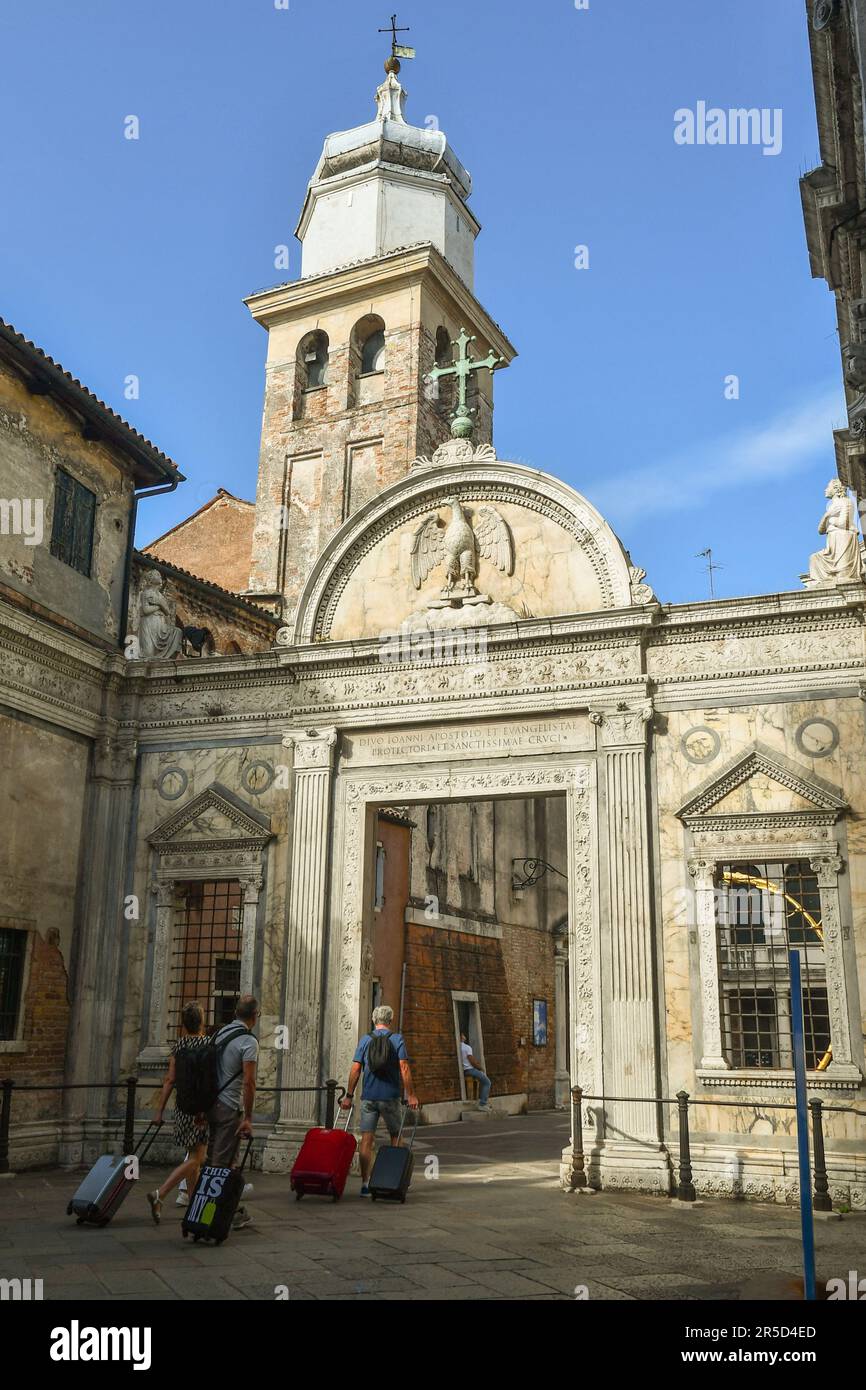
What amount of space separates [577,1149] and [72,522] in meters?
9.46

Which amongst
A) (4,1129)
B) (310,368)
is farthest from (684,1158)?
(310,368)

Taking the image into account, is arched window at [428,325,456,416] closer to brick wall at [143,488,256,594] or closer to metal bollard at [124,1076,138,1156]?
brick wall at [143,488,256,594]

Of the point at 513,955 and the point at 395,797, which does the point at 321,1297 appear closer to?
the point at 395,797

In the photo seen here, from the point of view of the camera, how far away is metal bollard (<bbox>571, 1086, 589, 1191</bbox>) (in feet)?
37.8

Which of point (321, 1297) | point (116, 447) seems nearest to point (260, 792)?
point (116, 447)

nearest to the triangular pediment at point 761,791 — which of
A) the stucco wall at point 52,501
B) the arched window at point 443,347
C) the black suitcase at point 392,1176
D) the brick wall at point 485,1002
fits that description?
the black suitcase at point 392,1176

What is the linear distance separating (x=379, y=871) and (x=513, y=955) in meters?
6.68

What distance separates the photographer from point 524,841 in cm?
2786

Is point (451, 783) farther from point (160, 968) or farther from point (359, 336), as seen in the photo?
point (359, 336)

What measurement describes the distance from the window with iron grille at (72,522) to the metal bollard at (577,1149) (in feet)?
28.5

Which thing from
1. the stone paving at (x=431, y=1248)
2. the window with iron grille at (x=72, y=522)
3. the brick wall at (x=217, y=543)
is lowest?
the stone paving at (x=431, y=1248)

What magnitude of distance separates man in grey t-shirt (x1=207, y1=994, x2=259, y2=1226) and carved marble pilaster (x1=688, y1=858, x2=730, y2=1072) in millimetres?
5099

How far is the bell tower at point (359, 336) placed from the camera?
80.9ft

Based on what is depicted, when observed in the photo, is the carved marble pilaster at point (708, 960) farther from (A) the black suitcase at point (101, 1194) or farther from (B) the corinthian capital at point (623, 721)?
(A) the black suitcase at point (101, 1194)
